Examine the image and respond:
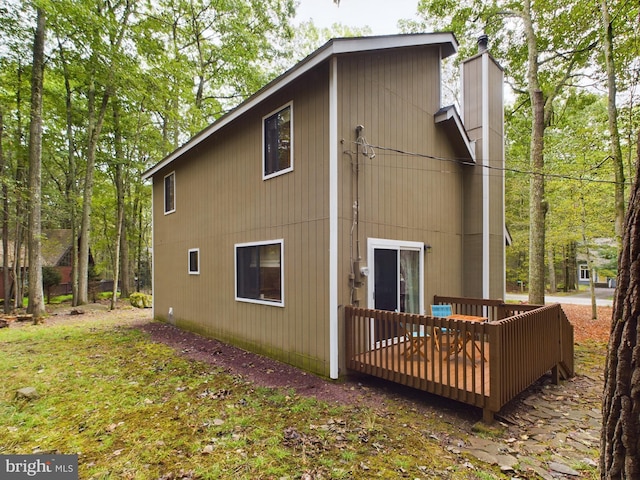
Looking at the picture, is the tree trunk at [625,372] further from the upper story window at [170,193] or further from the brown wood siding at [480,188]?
the upper story window at [170,193]

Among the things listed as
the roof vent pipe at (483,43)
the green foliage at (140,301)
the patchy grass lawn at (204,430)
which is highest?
the roof vent pipe at (483,43)

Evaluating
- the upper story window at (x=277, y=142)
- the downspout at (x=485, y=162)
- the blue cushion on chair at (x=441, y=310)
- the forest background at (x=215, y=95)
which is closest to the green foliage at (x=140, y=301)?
the forest background at (x=215, y=95)

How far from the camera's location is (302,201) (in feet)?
18.9

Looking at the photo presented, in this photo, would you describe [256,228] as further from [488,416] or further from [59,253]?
[59,253]

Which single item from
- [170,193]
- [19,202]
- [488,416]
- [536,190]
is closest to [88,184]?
[19,202]

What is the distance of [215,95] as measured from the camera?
1888 centimetres

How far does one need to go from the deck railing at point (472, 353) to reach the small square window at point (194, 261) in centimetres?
534

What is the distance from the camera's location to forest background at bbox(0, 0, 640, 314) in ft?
30.0

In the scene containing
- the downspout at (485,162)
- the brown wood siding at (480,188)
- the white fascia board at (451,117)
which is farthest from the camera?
the brown wood siding at (480,188)

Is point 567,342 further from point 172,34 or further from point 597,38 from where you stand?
point 172,34

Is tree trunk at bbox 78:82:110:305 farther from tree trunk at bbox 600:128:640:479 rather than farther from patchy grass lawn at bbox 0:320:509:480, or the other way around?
tree trunk at bbox 600:128:640:479

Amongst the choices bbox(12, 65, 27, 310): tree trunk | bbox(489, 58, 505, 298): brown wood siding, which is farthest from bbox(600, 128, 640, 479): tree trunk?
bbox(12, 65, 27, 310): tree trunk

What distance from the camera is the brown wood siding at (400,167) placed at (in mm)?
5430

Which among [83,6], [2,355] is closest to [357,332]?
[2,355]
